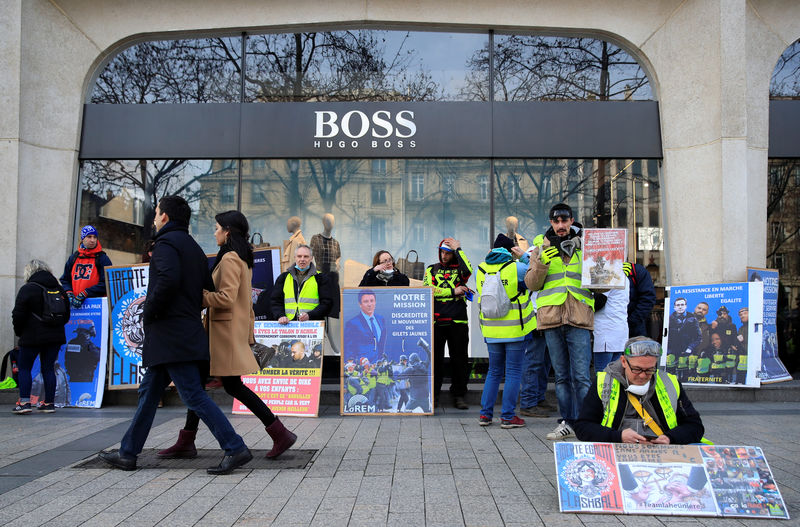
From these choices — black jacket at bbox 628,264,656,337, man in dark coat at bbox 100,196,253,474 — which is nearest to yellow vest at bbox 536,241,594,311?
black jacket at bbox 628,264,656,337

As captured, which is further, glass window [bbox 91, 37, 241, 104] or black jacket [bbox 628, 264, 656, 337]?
glass window [bbox 91, 37, 241, 104]

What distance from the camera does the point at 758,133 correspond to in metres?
10.5

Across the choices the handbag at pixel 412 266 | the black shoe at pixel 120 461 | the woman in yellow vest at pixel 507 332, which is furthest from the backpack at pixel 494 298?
the handbag at pixel 412 266

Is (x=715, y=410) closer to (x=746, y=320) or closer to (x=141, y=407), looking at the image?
(x=746, y=320)

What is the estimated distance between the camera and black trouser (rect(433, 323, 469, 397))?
805cm

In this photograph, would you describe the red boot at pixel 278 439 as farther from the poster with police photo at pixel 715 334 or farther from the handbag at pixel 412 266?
the poster with police photo at pixel 715 334

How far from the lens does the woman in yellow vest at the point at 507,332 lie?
670cm

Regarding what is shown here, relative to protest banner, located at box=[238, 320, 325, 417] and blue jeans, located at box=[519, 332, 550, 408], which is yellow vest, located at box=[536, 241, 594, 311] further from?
protest banner, located at box=[238, 320, 325, 417]

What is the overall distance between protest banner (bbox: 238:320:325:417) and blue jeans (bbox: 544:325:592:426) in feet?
8.69

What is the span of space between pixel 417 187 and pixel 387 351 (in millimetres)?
3803

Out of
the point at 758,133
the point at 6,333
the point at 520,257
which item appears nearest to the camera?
the point at 520,257

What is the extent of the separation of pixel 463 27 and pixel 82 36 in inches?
236

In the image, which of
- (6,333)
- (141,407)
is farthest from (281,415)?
(6,333)

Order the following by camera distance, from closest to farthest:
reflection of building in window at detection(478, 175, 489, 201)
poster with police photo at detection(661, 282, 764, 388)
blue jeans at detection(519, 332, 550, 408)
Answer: blue jeans at detection(519, 332, 550, 408) → poster with police photo at detection(661, 282, 764, 388) → reflection of building in window at detection(478, 175, 489, 201)
